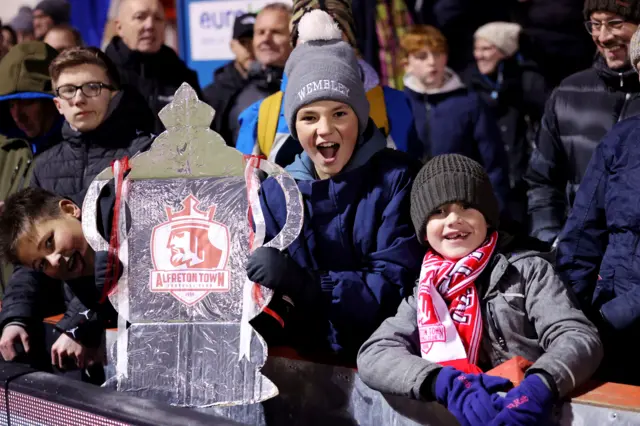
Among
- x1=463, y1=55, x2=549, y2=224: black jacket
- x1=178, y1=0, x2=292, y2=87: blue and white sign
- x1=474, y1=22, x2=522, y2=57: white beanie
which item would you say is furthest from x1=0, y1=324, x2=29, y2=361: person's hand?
x1=178, y1=0, x2=292, y2=87: blue and white sign

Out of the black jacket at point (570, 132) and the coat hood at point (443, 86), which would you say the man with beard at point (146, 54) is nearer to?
the coat hood at point (443, 86)

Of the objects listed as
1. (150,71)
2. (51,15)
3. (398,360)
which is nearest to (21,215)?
(398,360)

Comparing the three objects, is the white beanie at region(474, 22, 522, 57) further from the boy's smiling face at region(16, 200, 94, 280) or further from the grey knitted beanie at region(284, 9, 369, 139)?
the boy's smiling face at region(16, 200, 94, 280)

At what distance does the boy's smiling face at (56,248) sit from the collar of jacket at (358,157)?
765mm

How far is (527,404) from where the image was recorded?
6.55 feet

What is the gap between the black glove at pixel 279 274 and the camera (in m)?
2.41

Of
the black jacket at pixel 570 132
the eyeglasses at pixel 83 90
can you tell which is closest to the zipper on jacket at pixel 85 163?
the eyeglasses at pixel 83 90

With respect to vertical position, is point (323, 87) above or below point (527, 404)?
above

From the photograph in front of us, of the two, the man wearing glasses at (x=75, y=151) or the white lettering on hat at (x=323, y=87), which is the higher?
the white lettering on hat at (x=323, y=87)

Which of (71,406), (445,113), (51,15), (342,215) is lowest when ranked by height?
(71,406)

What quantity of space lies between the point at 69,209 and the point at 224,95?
2400 mm

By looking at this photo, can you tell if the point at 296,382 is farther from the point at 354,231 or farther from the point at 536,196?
the point at 536,196

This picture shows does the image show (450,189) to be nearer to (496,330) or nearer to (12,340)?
(496,330)

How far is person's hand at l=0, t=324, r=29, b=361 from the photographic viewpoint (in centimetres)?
311
